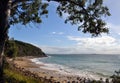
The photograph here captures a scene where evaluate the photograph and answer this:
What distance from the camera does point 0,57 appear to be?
41.2ft

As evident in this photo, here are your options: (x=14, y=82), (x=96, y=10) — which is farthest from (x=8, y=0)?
(x=96, y=10)

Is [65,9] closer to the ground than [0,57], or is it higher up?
higher up

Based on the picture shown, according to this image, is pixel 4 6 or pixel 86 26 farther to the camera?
pixel 86 26

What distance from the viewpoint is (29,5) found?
18.0 metres

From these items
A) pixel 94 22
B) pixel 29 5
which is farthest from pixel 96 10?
pixel 29 5

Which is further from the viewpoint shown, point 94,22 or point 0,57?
point 94,22

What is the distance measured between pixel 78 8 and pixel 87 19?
3.21 feet

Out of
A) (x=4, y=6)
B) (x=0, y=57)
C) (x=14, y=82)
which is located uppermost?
(x=4, y=6)

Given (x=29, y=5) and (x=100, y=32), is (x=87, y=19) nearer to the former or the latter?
(x=100, y=32)

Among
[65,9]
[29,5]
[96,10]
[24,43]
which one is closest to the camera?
[96,10]

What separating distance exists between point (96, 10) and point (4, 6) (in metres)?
5.28

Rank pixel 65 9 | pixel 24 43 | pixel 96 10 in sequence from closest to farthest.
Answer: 1. pixel 96 10
2. pixel 65 9
3. pixel 24 43

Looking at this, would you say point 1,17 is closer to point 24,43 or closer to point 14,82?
point 14,82

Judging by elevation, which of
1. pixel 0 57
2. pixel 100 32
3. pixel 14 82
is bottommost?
pixel 14 82
